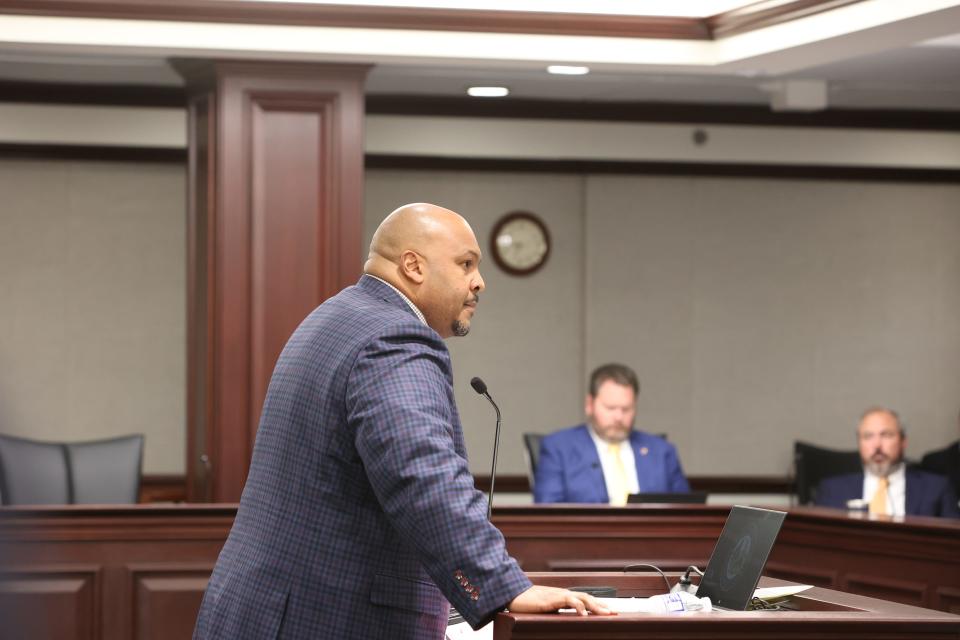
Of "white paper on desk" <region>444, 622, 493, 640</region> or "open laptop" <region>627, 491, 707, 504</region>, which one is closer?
"white paper on desk" <region>444, 622, 493, 640</region>

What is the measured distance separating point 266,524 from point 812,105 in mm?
5455

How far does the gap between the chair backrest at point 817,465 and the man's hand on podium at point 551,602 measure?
18.1 feet

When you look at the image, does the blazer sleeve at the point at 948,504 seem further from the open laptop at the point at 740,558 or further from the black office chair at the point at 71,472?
the black office chair at the point at 71,472

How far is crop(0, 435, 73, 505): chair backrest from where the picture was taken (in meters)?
5.56

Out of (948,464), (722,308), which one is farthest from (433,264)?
(722,308)

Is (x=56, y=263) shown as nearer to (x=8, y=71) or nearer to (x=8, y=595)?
(x=8, y=71)

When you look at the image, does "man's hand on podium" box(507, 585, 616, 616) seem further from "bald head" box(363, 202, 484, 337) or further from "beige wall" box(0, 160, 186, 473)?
"beige wall" box(0, 160, 186, 473)

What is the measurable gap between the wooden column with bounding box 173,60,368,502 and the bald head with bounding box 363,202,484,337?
3408 mm

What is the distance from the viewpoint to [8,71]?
698cm

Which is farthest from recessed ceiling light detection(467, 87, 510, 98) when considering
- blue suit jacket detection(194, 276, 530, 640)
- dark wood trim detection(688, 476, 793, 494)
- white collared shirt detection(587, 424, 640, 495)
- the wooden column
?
blue suit jacket detection(194, 276, 530, 640)

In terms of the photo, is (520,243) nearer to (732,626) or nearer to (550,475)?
(550,475)

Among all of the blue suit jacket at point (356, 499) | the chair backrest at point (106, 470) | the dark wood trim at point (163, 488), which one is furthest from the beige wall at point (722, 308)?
the blue suit jacket at point (356, 499)

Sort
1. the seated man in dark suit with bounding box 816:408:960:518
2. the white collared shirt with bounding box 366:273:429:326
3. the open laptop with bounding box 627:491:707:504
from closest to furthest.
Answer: the white collared shirt with bounding box 366:273:429:326
the open laptop with bounding box 627:491:707:504
the seated man in dark suit with bounding box 816:408:960:518

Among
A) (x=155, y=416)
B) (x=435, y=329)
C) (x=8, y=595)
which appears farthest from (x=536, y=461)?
(x=8, y=595)
